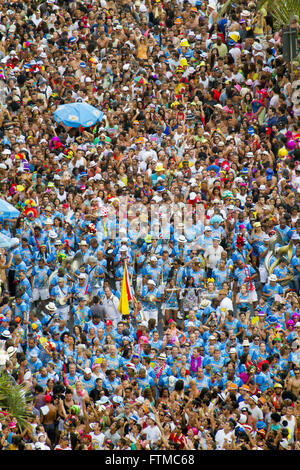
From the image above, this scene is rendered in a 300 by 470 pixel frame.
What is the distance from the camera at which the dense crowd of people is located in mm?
21688

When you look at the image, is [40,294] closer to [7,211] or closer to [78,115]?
[7,211]

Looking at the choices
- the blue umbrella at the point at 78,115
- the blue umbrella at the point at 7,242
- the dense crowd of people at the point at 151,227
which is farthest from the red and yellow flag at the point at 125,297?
the blue umbrella at the point at 78,115

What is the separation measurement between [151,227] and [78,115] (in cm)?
439

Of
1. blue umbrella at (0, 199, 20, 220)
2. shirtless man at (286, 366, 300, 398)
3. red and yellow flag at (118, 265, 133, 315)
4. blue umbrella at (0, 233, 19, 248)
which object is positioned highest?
blue umbrella at (0, 199, 20, 220)

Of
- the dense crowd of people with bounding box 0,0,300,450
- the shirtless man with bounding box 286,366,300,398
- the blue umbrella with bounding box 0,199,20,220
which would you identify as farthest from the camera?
the blue umbrella with bounding box 0,199,20,220

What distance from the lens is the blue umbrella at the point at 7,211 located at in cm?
2470

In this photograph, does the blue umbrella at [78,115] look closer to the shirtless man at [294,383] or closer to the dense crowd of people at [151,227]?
the dense crowd of people at [151,227]

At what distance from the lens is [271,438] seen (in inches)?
813

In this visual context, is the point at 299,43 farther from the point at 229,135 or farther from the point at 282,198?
the point at 282,198

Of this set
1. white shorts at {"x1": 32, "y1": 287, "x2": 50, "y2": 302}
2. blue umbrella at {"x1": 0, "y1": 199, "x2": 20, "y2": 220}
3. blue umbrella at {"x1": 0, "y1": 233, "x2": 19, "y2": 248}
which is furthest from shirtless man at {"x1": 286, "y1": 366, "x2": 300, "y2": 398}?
blue umbrella at {"x1": 0, "y1": 199, "x2": 20, "y2": 220}

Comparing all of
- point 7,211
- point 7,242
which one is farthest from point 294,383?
point 7,211

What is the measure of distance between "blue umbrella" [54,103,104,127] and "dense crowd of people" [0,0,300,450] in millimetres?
308

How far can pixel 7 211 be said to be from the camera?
24.8 meters

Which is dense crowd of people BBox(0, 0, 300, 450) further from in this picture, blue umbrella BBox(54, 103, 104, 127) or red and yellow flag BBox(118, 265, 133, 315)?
blue umbrella BBox(54, 103, 104, 127)
